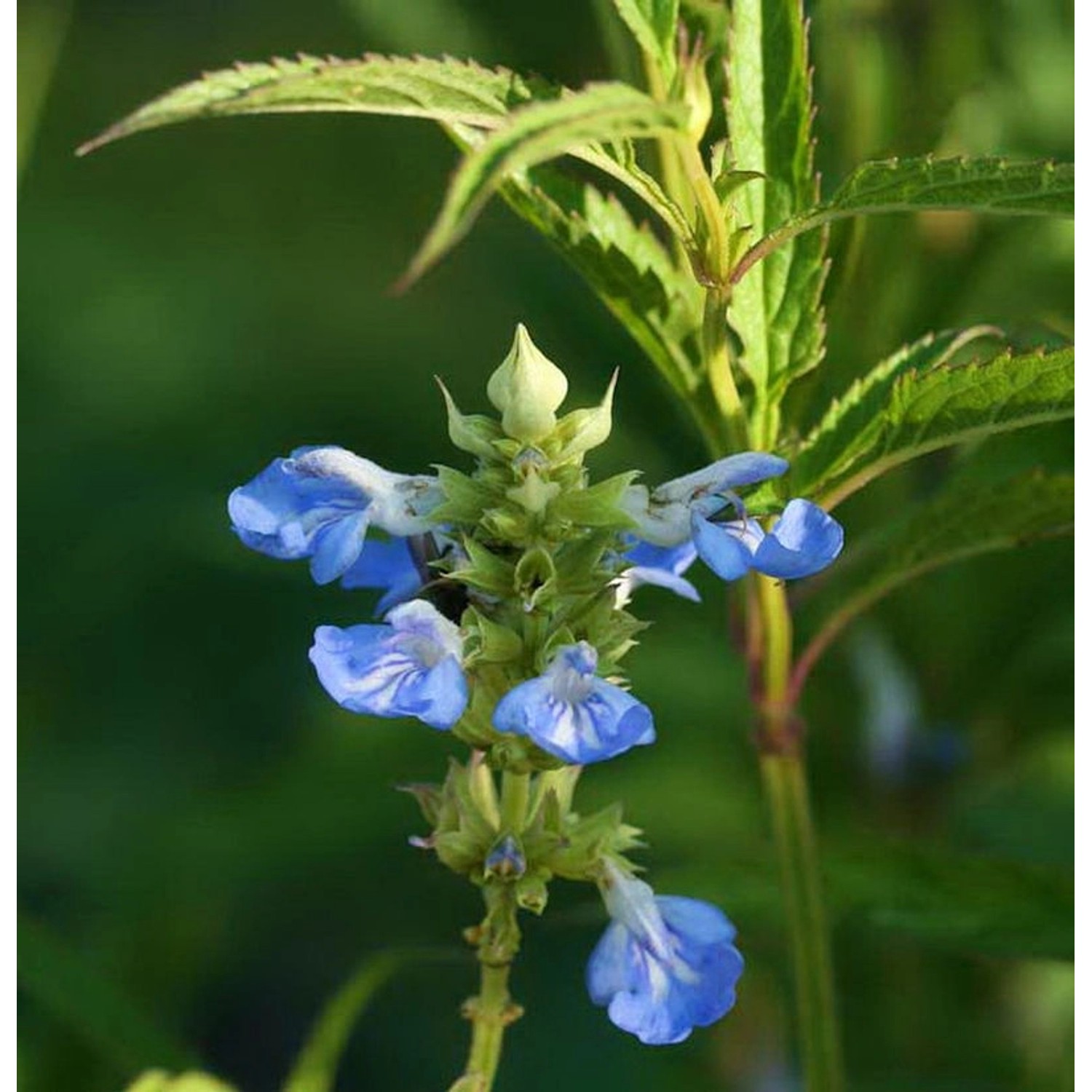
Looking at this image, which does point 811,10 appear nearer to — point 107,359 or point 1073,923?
point 1073,923

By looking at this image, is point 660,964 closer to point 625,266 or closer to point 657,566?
point 657,566

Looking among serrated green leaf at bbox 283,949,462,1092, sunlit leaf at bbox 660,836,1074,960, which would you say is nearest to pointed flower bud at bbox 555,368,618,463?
serrated green leaf at bbox 283,949,462,1092

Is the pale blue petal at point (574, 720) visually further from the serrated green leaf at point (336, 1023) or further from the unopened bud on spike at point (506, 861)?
the serrated green leaf at point (336, 1023)

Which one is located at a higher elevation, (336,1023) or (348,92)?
(348,92)

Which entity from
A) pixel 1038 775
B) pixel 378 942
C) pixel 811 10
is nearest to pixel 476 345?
pixel 378 942

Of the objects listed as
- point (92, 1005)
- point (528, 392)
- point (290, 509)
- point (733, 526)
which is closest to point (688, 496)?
point (733, 526)

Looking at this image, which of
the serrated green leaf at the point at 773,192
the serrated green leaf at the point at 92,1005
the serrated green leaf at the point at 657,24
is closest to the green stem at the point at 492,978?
the serrated green leaf at the point at 773,192
